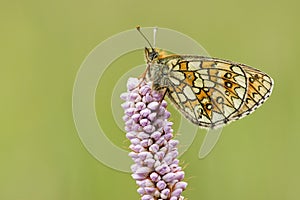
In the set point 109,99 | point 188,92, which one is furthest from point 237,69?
point 109,99

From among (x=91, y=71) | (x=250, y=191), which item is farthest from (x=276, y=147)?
(x=91, y=71)

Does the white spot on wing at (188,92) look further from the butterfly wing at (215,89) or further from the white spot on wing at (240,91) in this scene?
Result: the white spot on wing at (240,91)

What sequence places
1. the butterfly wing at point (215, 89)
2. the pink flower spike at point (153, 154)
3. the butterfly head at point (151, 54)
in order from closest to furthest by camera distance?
the pink flower spike at point (153, 154), the butterfly head at point (151, 54), the butterfly wing at point (215, 89)

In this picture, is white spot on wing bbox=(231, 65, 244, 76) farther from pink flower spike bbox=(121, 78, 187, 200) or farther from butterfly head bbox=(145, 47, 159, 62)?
pink flower spike bbox=(121, 78, 187, 200)

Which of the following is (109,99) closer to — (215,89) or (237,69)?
(215,89)

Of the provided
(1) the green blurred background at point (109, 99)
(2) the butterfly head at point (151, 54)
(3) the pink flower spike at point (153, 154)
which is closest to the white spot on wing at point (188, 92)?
(2) the butterfly head at point (151, 54)

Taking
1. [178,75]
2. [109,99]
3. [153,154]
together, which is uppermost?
[109,99]

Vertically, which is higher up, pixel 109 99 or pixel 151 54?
pixel 109 99

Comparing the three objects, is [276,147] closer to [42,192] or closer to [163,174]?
[42,192]
